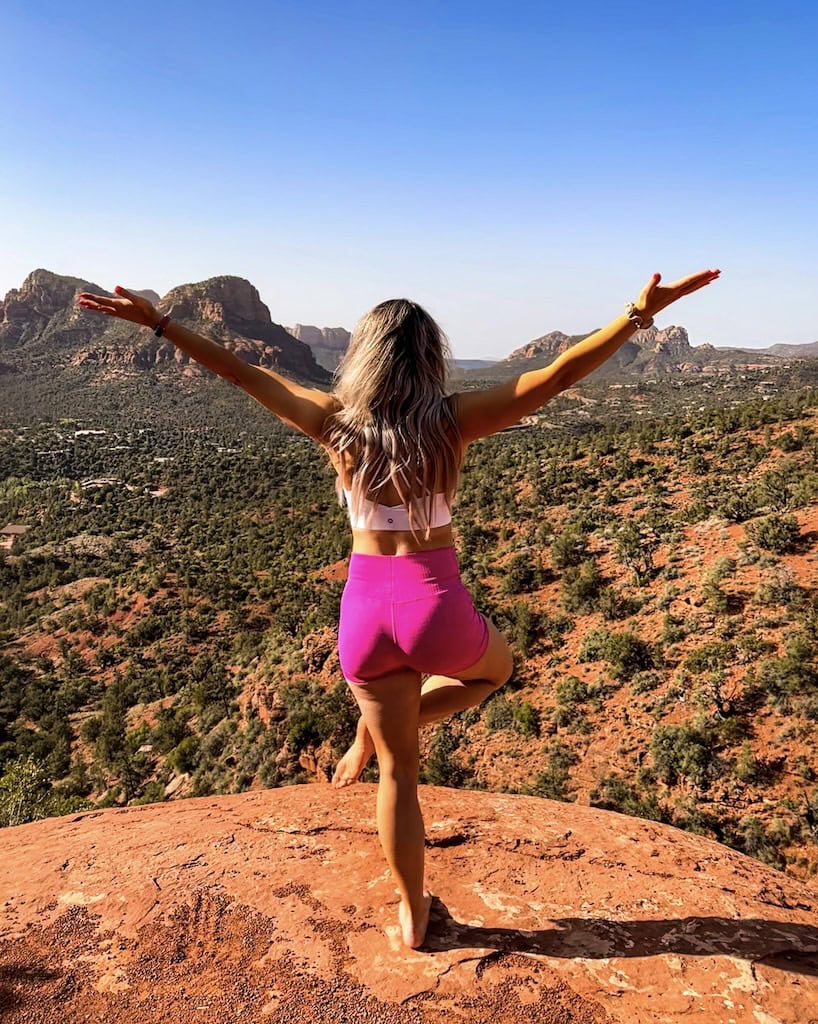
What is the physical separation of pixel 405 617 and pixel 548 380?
896mm

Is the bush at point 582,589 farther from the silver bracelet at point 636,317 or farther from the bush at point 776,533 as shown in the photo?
the silver bracelet at point 636,317

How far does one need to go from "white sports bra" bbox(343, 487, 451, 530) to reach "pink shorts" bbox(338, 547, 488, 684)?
4.0 inches

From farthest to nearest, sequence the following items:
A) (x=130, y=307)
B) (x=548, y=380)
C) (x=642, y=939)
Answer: (x=642, y=939) → (x=130, y=307) → (x=548, y=380)

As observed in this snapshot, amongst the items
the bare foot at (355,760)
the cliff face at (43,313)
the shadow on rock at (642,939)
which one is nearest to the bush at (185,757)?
the bare foot at (355,760)

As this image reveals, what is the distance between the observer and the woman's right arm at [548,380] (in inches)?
72.4

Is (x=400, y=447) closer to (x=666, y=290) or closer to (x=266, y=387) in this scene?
(x=266, y=387)

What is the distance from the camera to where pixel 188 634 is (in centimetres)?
2309

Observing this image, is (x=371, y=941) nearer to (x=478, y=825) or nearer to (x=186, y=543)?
(x=478, y=825)

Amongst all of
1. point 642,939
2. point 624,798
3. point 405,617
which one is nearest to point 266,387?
point 405,617

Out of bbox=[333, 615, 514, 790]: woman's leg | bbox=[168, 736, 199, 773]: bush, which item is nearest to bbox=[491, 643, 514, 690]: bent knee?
bbox=[333, 615, 514, 790]: woman's leg

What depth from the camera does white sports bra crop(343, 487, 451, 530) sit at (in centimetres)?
194

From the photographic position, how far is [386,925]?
2641 millimetres

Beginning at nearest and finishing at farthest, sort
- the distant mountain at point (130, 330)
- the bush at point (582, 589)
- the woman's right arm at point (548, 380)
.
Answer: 1. the woman's right arm at point (548, 380)
2. the bush at point (582, 589)
3. the distant mountain at point (130, 330)

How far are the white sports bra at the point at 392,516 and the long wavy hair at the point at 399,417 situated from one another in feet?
0.05
